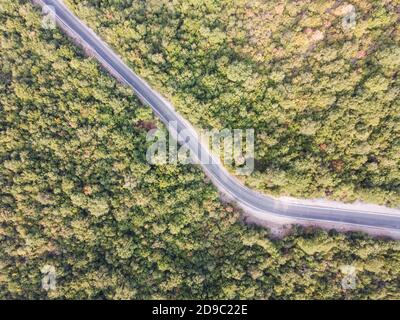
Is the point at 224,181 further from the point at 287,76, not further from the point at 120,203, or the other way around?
the point at 287,76

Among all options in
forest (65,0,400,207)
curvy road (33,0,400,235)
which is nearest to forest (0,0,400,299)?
forest (65,0,400,207)

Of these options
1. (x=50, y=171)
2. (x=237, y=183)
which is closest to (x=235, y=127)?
(x=237, y=183)

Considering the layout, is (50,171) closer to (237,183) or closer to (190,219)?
(190,219)

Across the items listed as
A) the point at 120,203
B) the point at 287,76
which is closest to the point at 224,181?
the point at 120,203

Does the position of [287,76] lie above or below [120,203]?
above

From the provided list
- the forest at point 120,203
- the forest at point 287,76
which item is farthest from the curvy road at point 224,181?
the forest at point 120,203

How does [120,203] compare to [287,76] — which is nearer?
[287,76]

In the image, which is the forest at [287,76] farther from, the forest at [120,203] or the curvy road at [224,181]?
the curvy road at [224,181]
